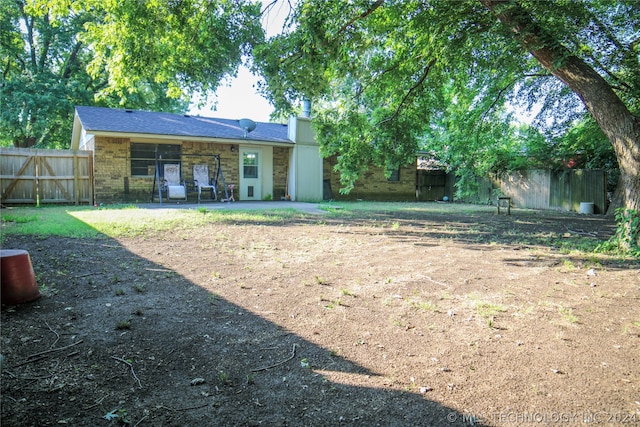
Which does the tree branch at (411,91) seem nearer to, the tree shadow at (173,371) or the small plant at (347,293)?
the small plant at (347,293)

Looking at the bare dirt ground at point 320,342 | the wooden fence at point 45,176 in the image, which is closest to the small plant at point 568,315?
the bare dirt ground at point 320,342

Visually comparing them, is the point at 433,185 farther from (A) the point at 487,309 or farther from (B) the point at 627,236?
(A) the point at 487,309

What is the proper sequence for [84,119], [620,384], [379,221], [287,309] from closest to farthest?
[620,384]
[287,309]
[379,221]
[84,119]

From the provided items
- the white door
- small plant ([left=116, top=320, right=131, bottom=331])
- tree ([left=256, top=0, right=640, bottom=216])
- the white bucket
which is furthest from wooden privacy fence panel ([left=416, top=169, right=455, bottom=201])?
small plant ([left=116, top=320, right=131, bottom=331])

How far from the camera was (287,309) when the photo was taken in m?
3.44

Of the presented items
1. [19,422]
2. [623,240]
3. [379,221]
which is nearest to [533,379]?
[19,422]

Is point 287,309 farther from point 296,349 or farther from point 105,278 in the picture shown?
point 105,278

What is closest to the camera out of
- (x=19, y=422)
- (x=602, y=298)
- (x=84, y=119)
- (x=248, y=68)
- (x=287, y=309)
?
(x=19, y=422)

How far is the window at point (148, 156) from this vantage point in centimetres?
1412

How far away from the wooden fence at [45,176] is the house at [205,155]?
489 mm

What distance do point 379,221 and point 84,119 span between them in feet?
36.1

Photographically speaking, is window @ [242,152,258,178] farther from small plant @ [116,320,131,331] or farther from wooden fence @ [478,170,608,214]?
small plant @ [116,320,131,331]

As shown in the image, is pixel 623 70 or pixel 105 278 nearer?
pixel 105 278

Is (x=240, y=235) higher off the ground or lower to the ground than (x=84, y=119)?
lower
